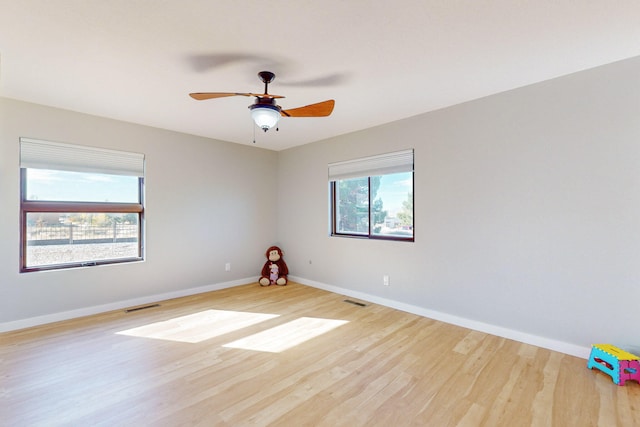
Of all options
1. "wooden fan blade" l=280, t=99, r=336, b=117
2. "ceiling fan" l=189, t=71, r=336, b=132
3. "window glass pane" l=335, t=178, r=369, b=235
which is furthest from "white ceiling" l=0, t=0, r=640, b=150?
"window glass pane" l=335, t=178, r=369, b=235

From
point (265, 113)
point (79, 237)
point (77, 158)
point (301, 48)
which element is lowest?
point (79, 237)

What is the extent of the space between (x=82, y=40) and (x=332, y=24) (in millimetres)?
1743

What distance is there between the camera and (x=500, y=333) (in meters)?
2.87

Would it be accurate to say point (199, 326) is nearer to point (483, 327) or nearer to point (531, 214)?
point (483, 327)

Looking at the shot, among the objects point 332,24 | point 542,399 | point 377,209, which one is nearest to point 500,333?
point 542,399

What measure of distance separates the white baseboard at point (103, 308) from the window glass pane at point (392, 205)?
102 inches

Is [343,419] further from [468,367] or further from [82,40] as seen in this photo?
[82,40]

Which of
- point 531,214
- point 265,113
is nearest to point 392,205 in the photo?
point 531,214

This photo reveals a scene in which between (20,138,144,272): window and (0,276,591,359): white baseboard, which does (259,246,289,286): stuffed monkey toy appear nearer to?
(0,276,591,359): white baseboard

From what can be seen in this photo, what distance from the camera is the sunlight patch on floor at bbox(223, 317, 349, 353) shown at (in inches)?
105

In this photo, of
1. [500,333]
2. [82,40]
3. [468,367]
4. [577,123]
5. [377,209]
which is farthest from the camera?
[377,209]

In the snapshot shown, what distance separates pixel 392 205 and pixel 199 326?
109 inches

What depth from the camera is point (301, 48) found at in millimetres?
2096

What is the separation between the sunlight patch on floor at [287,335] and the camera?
2.66 m
